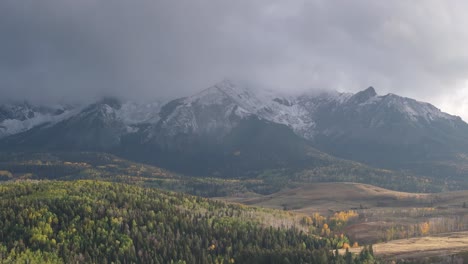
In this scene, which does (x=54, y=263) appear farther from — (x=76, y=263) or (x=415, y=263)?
(x=415, y=263)

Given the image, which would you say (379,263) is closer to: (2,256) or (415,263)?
(415,263)

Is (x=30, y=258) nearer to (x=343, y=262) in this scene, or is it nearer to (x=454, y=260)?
(x=343, y=262)

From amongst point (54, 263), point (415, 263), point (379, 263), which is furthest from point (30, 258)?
point (415, 263)

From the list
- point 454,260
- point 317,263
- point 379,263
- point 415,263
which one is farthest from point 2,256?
point 454,260

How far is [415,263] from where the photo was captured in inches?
7844

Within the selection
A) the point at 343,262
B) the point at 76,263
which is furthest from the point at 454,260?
the point at 76,263

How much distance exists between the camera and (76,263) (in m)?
199

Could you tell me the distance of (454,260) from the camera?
7761 inches

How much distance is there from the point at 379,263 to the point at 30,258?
146 metres

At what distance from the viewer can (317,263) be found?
200 meters

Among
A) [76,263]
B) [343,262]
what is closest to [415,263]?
[343,262]

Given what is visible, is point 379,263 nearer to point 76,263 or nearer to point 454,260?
point 454,260

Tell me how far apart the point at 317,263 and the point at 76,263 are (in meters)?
101

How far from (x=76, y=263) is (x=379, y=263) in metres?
127
